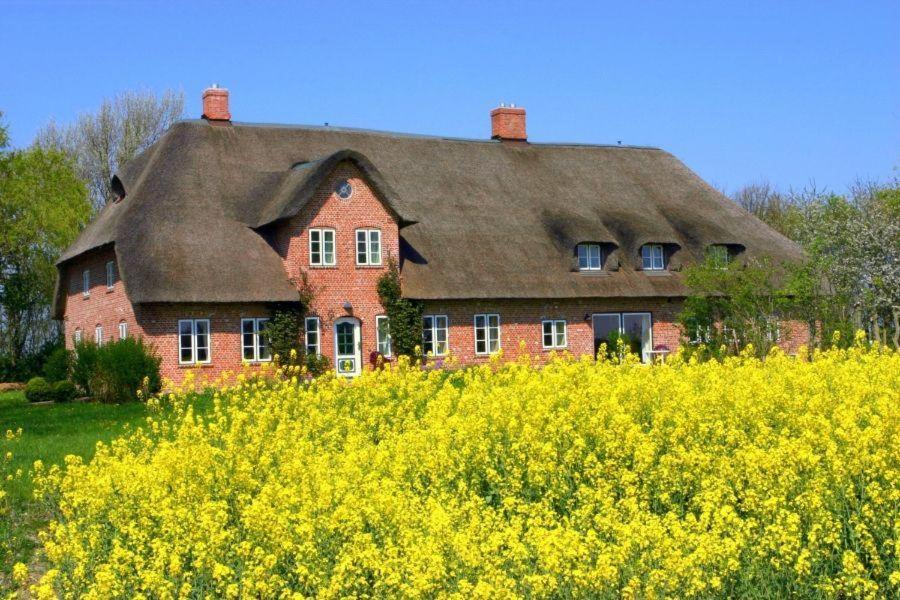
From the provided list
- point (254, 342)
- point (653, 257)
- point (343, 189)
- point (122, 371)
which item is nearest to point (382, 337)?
point (254, 342)

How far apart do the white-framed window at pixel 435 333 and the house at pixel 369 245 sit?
2.3 inches

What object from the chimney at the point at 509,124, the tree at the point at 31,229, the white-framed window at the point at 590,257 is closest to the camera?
the white-framed window at the point at 590,257

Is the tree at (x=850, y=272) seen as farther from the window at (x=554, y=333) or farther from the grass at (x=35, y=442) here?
the grass at (x=35, y=442)

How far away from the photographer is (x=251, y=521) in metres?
8.21

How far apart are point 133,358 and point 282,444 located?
709 inches

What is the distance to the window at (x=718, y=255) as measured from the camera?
106ft

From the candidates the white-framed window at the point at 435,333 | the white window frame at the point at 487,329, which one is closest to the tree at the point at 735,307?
the white window frame at the point at 487,329

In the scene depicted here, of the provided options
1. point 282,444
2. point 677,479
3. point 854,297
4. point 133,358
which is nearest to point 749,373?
point 677,479

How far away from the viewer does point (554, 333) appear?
115ft

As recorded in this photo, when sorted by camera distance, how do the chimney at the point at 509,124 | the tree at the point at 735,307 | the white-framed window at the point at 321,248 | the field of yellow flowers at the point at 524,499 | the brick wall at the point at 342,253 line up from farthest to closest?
1. the chimney at the point at 509,124
2. the white-framed window at the point at 321,248
3. the brick wall at the point at 342,253
4. the tree at the point at 735,307
5. the field of yellow flowers at the point at 524,499

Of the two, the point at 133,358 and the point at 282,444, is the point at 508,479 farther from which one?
the point at 133,358

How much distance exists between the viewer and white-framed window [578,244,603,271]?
35656 millimetres

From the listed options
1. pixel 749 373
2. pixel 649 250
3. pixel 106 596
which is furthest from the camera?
pixel 649 250

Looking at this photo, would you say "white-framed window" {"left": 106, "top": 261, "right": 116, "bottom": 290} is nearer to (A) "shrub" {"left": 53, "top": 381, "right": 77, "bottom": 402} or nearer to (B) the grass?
(A) "shrub" {"left": 53, "top": 381, "right": 77, "bottom": 402}
